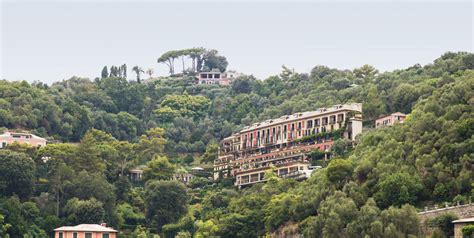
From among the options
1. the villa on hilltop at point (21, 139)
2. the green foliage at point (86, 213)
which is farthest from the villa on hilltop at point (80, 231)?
the villa on hilltop at point (21, 139)

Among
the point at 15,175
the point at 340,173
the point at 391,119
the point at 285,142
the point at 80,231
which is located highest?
the point at 391,119

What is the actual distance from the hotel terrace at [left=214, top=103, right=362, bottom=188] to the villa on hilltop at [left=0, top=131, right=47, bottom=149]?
1735 centimetres

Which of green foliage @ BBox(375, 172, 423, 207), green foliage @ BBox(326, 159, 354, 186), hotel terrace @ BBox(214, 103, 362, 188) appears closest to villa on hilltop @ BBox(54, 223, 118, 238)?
hotel terrace @ BBox(214, 103, 362, 188)

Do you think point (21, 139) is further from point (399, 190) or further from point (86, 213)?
point (399, 190)

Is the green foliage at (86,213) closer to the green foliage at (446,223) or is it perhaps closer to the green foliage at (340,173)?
the green foliage at (340,173)

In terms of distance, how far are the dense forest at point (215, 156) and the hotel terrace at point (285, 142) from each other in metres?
1.93

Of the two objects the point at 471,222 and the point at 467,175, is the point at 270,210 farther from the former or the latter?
the point at 471,222

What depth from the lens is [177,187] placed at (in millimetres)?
111688

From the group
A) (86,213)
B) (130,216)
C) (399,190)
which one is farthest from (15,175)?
(399,190)

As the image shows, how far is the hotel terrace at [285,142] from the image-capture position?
11269 centimetres

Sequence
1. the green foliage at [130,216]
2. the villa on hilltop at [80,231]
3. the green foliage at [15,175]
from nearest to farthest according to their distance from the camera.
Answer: the villa on hilltop at [80,231]
the green foliage at [15,175]
the green foliage at [130,216]

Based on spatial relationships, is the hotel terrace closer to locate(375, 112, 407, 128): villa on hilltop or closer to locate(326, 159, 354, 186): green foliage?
locate(375, 112, 407, 128): villa on hilltop

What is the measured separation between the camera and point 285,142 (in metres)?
120

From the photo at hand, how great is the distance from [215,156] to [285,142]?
11913 millimetres
